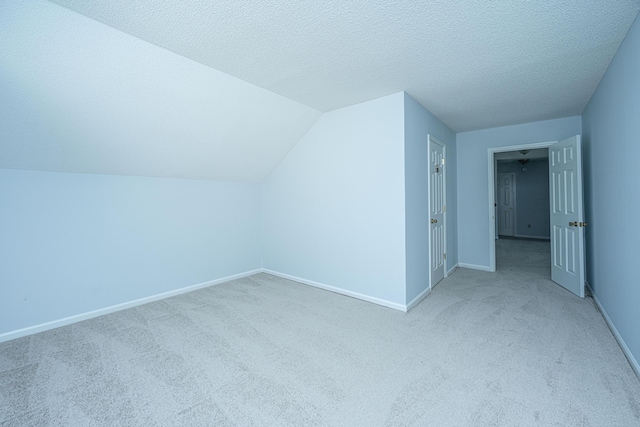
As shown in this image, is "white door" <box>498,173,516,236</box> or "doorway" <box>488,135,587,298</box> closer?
Answer: "doorway" <box>488,135,587,298</box>

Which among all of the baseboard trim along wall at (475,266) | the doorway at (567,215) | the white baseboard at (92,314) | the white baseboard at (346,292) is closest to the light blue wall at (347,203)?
the white baseboard at (346,292)

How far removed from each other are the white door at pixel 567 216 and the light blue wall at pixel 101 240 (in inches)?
182

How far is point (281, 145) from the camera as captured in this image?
4.18m

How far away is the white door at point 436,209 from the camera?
3.87 metres

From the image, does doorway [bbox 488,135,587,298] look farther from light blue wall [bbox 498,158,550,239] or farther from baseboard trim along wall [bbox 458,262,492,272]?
light blue wall [bbox 498,158,550,239]

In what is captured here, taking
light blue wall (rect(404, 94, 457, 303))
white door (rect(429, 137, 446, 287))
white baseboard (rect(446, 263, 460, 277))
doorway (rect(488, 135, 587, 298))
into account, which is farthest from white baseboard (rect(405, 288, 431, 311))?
doorway (rect(488, 135, 587, 298))

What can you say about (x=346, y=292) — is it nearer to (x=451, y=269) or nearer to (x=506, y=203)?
(x=451, y=269)

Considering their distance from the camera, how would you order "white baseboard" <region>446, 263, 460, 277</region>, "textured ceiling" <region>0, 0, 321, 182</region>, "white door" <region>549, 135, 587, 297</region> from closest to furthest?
1. "textured ceiling" <region>0, 0, 321, 182</region>
2. "white door" <region>549, 135, 587, 297</region>
3. "white baseboard" <region>446, 263, 460, 277</region>

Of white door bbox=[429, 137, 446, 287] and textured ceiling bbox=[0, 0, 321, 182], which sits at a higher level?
textured ceiling bbox=[0, 0, 321, 182]

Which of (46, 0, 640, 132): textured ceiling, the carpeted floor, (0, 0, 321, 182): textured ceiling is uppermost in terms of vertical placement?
(46, 0, 640, 132): textured ceiling

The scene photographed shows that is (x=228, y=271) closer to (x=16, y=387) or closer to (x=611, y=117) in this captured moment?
(x=16, y=387)

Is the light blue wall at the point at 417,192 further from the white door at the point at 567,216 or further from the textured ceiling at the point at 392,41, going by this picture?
the white door at the point at 567,216

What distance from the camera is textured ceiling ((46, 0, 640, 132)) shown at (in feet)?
5.85

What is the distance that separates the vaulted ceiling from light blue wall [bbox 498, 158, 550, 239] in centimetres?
543
